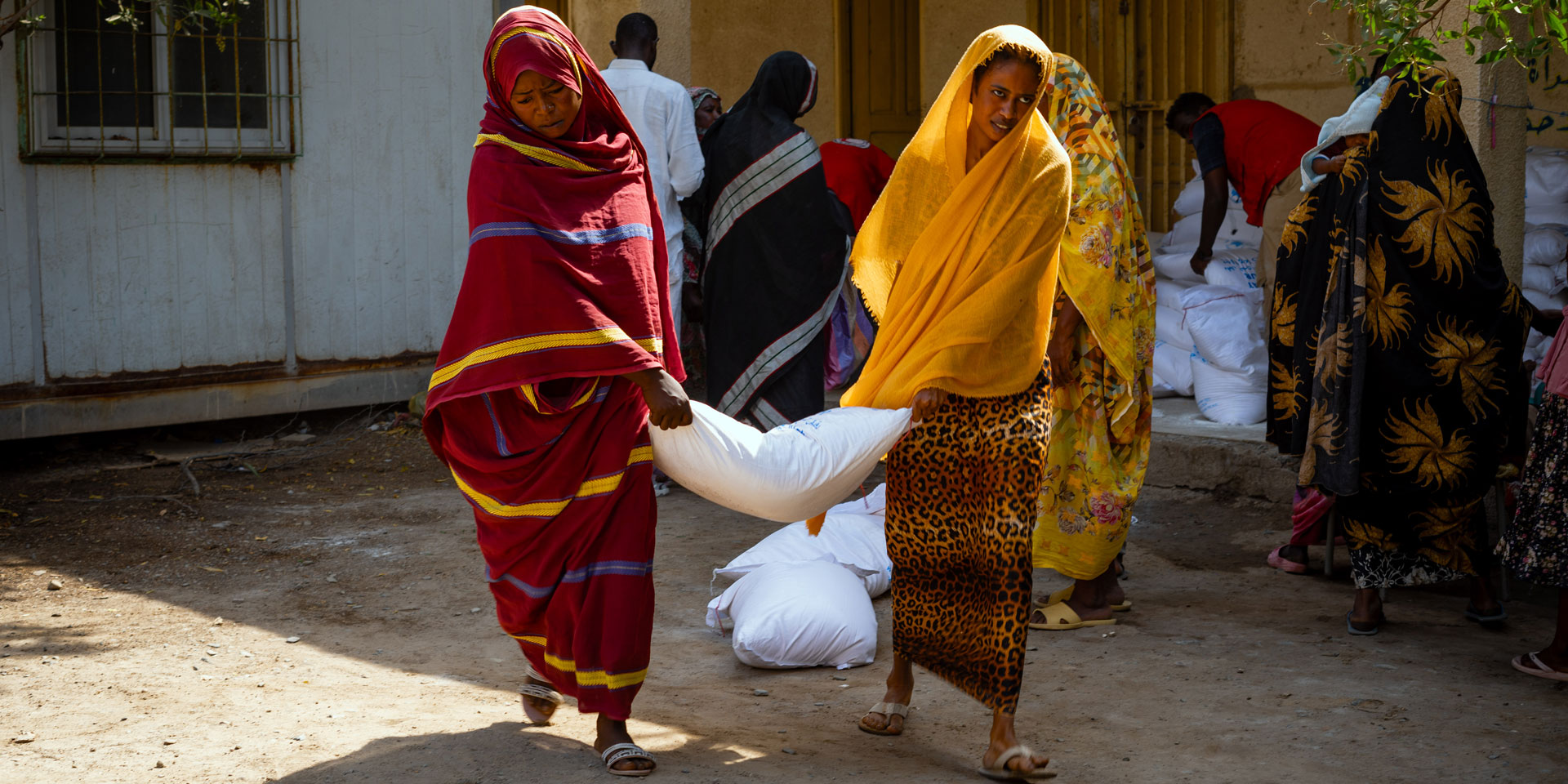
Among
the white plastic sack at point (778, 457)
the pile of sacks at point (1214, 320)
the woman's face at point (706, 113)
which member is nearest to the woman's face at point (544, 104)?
the white plastic sack at point (778, 457)

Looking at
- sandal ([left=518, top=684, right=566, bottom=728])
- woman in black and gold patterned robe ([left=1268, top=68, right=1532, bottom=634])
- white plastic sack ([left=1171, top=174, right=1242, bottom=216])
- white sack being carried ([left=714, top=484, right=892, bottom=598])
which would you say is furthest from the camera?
white plastic sack ([left=1171, top=174, right=1242, bottom=216])

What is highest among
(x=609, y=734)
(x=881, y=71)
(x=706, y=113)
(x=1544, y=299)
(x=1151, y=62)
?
(x=881, y=71)

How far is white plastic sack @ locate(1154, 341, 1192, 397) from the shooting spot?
279 inches

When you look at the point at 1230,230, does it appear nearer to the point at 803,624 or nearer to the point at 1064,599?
the point at 1064,599

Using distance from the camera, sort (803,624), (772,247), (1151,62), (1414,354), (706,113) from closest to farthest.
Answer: (803,624) → (1414,354) → (772,247) → (706,113) → (1151,62)

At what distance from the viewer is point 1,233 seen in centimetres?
666

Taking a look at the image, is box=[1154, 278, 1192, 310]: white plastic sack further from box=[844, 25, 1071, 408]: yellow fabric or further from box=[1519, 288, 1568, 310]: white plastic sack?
box=[844, 25, 1071, 408]: yellow fabric

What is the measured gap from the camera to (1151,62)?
336 inches

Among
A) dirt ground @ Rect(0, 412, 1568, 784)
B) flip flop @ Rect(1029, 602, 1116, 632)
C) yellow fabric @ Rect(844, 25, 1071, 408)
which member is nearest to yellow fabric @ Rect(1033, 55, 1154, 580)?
flip flop @ Rect(1029, 602, 1116, 632)

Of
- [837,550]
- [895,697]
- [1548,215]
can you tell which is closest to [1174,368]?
[1548,215]

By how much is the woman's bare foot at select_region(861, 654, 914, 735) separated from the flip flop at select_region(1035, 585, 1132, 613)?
1.17 m

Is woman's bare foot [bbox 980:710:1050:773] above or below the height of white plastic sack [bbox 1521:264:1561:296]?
below

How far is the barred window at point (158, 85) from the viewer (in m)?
6.77

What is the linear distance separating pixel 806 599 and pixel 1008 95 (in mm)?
1659
